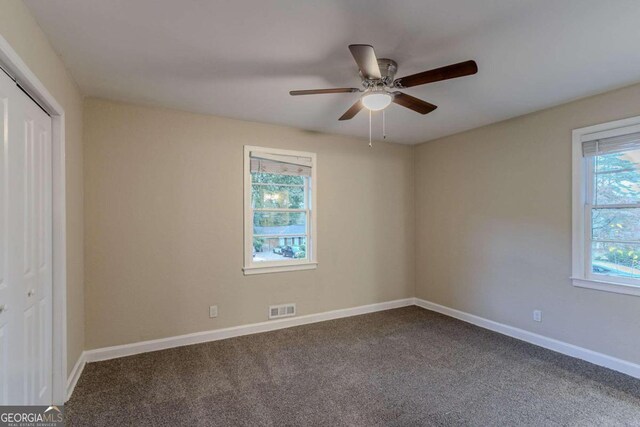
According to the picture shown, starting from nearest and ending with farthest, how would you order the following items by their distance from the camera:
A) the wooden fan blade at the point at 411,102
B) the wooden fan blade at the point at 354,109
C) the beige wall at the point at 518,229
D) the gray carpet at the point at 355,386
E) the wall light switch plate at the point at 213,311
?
the gray carpet at the point at 355,386, the wooden fan blade at the point at 411,102, the wooden fan blade at the point at 354,109, the beige wall at the point at 518,229, the wall light switch plate at the point at 213,311

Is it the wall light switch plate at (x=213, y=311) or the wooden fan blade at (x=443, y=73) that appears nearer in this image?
the wooden fan blade at (x=443, y=73)

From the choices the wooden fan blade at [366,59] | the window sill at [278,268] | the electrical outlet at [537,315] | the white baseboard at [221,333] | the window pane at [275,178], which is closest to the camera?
the wooden fan blade at [366,59]

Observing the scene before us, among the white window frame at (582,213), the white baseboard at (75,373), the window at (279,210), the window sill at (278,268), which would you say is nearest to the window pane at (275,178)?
the window at (279,210)

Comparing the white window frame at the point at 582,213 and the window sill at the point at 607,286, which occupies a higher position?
Answer: the white window frame at the point at 582,213

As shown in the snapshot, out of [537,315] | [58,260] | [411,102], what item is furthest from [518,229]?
[58,260]

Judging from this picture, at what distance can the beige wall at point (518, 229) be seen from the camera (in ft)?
9.52

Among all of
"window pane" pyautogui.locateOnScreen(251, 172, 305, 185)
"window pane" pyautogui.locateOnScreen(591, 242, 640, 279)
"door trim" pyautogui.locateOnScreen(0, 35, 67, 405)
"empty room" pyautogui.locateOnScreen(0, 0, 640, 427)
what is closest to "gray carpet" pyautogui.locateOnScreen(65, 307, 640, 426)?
"empty room" pyautogui.locateOnScreen(0, 0, 640, 427)

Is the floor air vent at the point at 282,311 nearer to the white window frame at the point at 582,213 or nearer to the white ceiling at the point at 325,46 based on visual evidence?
the white ceiling at the point at 325,46

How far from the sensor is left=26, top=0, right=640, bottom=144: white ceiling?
68.9 inches

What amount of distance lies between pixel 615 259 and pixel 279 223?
135 inches

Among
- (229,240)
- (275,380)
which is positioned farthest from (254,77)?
(275,380)

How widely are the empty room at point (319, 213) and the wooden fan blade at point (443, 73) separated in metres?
0.02

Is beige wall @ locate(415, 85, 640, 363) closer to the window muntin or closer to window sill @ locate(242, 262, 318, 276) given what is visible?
the window muntin

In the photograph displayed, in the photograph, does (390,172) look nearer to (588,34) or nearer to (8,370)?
(588,34)
